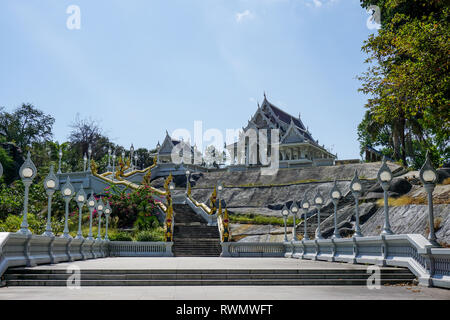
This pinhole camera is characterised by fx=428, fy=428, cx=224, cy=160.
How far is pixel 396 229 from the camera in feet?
78.0

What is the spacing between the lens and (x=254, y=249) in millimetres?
26734

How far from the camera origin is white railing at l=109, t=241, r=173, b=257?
26.1m

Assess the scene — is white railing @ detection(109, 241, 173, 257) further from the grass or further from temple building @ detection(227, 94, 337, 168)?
temple building @ detection(227, 94, 337, 168)

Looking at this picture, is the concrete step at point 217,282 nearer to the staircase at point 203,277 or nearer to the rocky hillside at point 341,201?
the staircase at point 203,277

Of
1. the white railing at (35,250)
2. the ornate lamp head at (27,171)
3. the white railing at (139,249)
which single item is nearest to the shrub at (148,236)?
the white railing at (139,249)

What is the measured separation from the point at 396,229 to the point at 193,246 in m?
12.8

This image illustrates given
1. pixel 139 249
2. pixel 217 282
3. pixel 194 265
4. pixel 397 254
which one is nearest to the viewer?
pixel 217 282

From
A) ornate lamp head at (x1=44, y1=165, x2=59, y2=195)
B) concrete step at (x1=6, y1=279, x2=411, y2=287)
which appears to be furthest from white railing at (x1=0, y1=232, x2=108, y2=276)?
ornate lamp head at (x1=44, y1=165, x2=59, y2=195)

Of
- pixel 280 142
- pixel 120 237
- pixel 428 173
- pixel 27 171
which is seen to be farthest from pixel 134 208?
pixel 280 142

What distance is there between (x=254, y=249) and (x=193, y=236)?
6015 millimetres

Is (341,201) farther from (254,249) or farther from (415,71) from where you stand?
(415,71)

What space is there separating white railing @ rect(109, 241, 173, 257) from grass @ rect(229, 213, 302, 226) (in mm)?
11600
